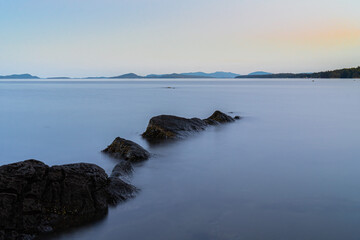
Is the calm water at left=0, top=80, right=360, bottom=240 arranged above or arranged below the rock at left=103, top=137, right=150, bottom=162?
below

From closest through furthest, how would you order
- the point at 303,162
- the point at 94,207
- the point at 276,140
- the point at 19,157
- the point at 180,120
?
the point at 94,207 → the point at 303,162 → the point at 19,157 → the point at 276,140 → the point at 180,120

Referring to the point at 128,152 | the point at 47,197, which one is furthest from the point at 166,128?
the point at 47,197

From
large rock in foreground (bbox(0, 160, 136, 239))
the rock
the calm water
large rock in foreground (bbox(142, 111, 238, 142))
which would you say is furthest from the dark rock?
large rock in foreground (bbox(0, 160, 136, 239))

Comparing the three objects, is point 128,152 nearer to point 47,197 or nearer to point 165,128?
point 165,128

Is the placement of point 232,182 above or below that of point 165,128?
below

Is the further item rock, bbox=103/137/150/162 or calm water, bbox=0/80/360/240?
rock, bbox=103/137/150/162

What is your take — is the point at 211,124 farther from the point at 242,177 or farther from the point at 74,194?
the point at 74,194

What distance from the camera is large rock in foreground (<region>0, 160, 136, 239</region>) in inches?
184

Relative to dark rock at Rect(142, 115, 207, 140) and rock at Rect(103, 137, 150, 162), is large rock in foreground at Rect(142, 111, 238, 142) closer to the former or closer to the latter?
dark rock at Rect(142, 115, 207, 140)

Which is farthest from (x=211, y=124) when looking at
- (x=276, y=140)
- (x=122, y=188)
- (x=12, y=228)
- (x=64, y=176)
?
(x=12, y=228)

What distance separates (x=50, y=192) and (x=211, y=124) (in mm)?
11954

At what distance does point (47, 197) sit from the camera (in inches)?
201

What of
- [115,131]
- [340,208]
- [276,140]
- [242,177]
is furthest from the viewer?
[115,131]

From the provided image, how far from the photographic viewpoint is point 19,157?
10930mm
